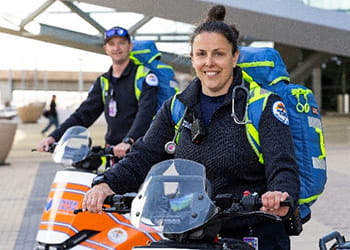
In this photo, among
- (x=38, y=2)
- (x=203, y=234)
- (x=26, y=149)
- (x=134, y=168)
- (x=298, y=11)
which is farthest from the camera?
(x=38, y=2)

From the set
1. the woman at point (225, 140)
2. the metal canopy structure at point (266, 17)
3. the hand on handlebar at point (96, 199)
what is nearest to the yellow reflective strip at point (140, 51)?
the woman at point (225, 140)

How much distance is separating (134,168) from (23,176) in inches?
462

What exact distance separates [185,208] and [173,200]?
2.2 inches

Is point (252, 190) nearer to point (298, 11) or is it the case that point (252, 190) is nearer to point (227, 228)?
point (227, 228)

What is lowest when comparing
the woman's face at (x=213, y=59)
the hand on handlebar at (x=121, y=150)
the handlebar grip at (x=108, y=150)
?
the handlebar grip at (x=108, y=150)

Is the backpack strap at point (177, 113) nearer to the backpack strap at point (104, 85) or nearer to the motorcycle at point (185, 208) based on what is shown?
the motorcycle at point (185, 208)

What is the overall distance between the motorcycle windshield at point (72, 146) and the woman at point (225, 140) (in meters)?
2.30

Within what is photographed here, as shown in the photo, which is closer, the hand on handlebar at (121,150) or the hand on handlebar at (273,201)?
the hand on handlebar at (273,201)

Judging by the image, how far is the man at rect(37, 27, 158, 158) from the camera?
574cm

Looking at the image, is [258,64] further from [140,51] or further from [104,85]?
[140,51]

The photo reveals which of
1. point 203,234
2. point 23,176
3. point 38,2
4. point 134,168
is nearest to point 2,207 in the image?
point 23,176

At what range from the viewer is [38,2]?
960 inches

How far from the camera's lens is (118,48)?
5.74 meters

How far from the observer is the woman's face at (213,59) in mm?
3006
